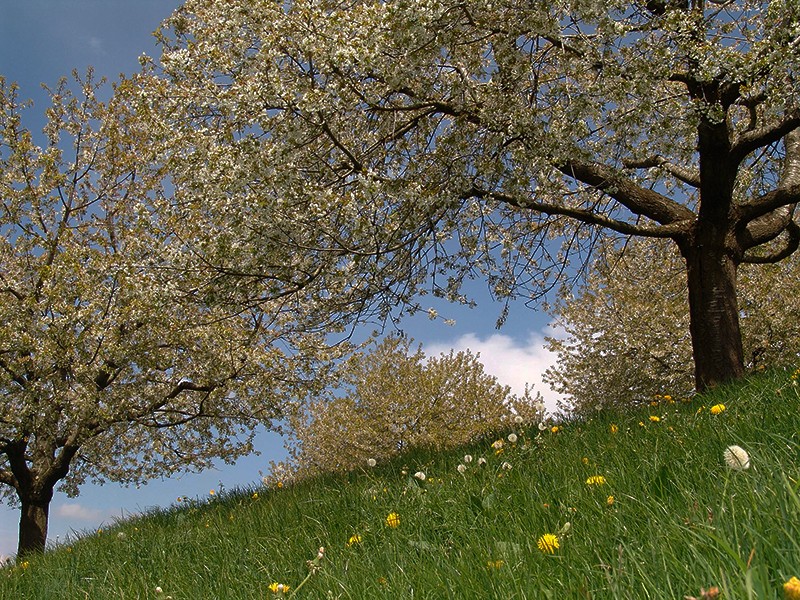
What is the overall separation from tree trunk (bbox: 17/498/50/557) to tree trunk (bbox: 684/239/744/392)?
52.3ft

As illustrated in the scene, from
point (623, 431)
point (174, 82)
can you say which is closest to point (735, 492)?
point (623, 431)

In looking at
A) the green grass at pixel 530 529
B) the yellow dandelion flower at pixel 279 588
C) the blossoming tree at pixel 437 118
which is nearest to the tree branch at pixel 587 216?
the blossoming tree at pixel 437 118

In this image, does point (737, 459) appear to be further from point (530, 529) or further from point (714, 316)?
point (714, 316)

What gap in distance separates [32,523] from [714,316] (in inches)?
655

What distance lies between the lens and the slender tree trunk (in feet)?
53.4

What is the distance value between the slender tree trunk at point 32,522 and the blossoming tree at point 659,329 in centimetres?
1622

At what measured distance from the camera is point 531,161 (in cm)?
903

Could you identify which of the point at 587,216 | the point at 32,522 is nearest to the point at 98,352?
the point at 32,522

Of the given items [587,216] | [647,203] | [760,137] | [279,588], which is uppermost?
[760,137]

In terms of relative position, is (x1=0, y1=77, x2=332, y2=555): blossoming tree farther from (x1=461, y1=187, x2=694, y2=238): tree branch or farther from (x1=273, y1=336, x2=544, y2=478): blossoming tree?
(x1=273, y1=336, x2=544, y2=478): blossoming tree

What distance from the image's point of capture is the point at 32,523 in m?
16.4

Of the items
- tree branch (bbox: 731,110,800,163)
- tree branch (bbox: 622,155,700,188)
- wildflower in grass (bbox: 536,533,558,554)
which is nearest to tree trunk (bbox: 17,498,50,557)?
tree branch (bbox: 622,155,700,188)

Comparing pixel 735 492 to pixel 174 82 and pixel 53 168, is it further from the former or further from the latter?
pixel 53 168

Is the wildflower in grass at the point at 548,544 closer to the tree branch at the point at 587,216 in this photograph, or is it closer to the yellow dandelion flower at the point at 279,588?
the yellow dandelion flower at the point at 279,588
